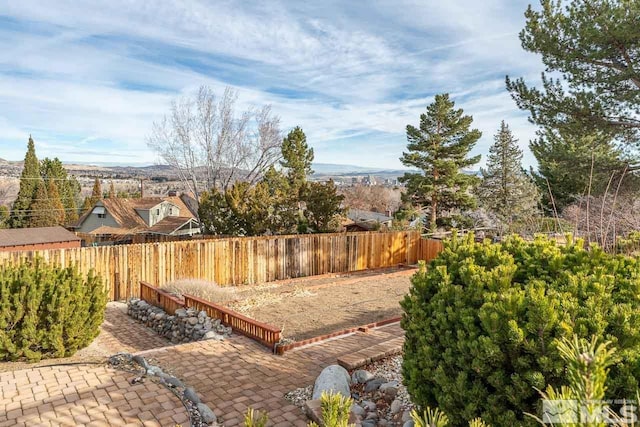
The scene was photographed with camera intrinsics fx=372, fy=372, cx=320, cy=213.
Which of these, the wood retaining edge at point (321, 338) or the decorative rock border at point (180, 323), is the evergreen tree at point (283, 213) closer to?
the decorative rock border at point (180, 323)

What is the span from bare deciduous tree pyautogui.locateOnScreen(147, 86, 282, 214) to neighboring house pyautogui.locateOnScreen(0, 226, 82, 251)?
8369 millimetres

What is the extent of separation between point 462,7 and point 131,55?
13527mm

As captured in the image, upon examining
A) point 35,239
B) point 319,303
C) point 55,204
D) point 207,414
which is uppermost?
point 55,204

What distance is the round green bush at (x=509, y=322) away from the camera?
199 centimetres

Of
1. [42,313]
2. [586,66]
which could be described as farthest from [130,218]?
[586,66]

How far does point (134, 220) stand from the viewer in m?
25.7

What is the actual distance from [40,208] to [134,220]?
8847 millimetres

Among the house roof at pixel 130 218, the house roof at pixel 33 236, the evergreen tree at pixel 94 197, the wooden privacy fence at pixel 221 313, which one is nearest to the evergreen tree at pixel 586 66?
the wooden privacy fence at pixel 221 313

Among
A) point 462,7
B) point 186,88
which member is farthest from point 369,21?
point 186,88

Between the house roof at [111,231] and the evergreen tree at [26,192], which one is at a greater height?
the evergreen tree at [26,192]

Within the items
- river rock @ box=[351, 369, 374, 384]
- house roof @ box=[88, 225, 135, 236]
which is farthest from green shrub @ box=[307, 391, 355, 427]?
house roof @ box=[88, 225, 135, 236]

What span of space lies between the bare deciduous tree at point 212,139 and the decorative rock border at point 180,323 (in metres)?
11.0

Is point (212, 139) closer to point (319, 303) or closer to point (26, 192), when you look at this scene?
point (319, 303)

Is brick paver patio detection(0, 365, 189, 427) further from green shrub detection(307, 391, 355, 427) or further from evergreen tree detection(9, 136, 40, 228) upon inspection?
evergreen tree detection(9, 136, 40, 228)
